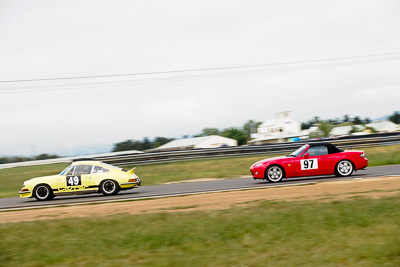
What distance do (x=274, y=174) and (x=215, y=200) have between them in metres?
5.03

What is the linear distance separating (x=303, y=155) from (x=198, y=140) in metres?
83.7

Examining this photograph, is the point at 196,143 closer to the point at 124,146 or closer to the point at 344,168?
the point at 124,146

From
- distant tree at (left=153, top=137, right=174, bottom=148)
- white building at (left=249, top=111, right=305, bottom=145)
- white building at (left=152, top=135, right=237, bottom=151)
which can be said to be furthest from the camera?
white building at (left=249, top=111, right=305, bottom=145)

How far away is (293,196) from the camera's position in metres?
10.9

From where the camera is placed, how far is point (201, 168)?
25.1 metres

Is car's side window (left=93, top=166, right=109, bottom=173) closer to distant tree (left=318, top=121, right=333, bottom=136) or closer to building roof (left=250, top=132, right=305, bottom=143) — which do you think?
building roof (left=250, top=132, right=305, bottom=143)

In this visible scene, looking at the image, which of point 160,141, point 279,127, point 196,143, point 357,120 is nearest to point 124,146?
point 196,143

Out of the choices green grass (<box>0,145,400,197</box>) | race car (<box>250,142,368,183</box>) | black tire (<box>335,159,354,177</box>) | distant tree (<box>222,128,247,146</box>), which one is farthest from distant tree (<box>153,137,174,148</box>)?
black tire (<box>335,159,354,177</box>)

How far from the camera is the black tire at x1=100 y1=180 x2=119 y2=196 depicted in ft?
49.5

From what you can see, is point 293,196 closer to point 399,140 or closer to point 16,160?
point 399,140

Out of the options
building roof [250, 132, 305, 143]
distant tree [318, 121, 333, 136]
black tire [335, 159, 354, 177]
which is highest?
distant tree [318, 121, 333, 136]

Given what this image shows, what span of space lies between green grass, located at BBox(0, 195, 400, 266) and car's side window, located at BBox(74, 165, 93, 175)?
628cm

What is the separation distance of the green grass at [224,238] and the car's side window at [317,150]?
23.0 ft

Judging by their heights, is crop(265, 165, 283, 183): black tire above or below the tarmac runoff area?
above
